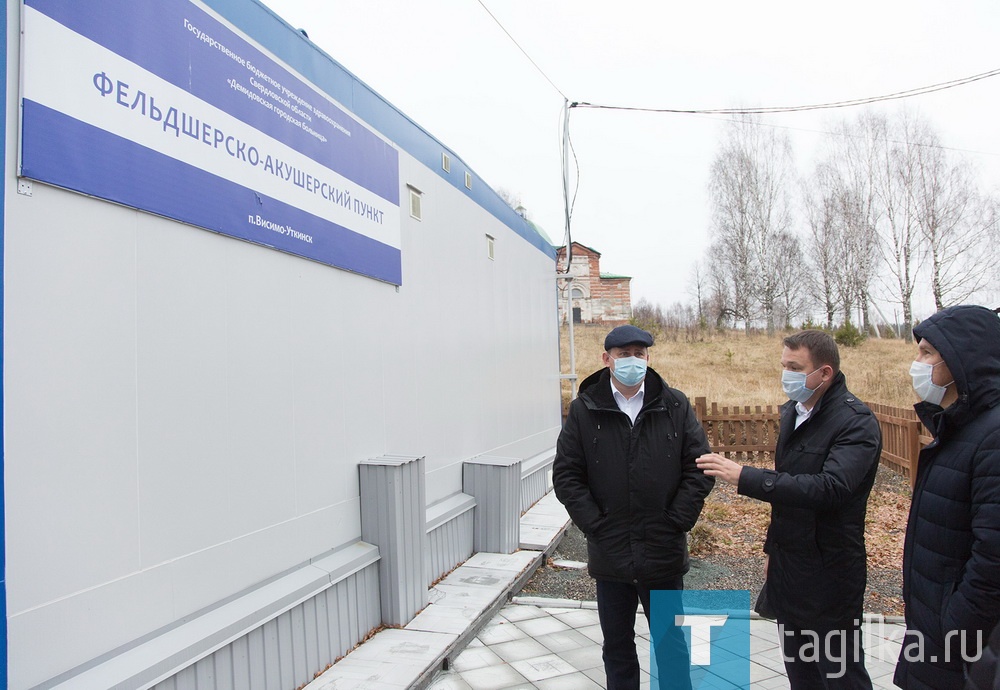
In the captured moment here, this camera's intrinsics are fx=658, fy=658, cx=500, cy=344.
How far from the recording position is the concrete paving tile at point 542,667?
12.0ft

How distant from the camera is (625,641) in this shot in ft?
9.34

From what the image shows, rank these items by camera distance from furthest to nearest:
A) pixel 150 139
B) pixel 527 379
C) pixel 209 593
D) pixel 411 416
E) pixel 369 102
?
pixel 527 379
pixel 411 416
pixel 369 102
pixel 209 593
pixel 150 139

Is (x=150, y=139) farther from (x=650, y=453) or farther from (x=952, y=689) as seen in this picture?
(x=952, y=689)

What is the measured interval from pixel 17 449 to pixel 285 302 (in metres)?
1.61

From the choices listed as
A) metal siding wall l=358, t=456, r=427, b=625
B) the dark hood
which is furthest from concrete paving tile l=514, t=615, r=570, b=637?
the dark hood

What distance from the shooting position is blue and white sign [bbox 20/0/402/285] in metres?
2.30

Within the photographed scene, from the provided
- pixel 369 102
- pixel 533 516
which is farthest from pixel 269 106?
pixel 533 516

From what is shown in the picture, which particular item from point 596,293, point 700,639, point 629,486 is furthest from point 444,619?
Result: point 596,293

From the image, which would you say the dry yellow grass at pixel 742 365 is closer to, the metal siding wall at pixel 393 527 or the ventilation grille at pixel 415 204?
the ventilation grille at pixel 415 204

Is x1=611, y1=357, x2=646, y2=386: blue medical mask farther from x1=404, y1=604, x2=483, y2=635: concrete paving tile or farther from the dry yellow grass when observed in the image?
the dry yellow grass

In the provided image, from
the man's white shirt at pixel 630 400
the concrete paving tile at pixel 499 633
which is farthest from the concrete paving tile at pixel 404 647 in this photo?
the man's white shirt at pixel 630 400

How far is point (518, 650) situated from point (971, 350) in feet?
9.90

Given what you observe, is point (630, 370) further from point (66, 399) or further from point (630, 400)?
point (66, 399)

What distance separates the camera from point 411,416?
500cm
